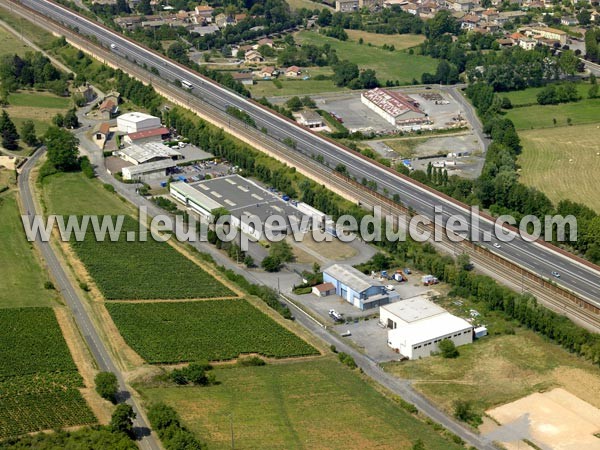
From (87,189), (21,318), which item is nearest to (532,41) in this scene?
(87,189)

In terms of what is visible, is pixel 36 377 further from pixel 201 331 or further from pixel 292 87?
pixel 292 87

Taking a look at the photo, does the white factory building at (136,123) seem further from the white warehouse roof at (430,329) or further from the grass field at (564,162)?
the white warehouse roof at (430,329)

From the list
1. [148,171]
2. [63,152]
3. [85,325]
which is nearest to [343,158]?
[148,171]

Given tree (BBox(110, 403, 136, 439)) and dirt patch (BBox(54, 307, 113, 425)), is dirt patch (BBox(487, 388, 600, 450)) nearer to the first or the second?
tree (BBox(110, 403, 136, 439))

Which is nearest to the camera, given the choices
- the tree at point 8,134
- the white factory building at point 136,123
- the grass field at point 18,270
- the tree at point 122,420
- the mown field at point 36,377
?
the tree at point 122,420

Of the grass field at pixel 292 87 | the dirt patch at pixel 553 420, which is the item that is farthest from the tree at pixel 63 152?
the dirt patch at pixel 553 420

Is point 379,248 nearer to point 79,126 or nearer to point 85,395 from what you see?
point 85,395
